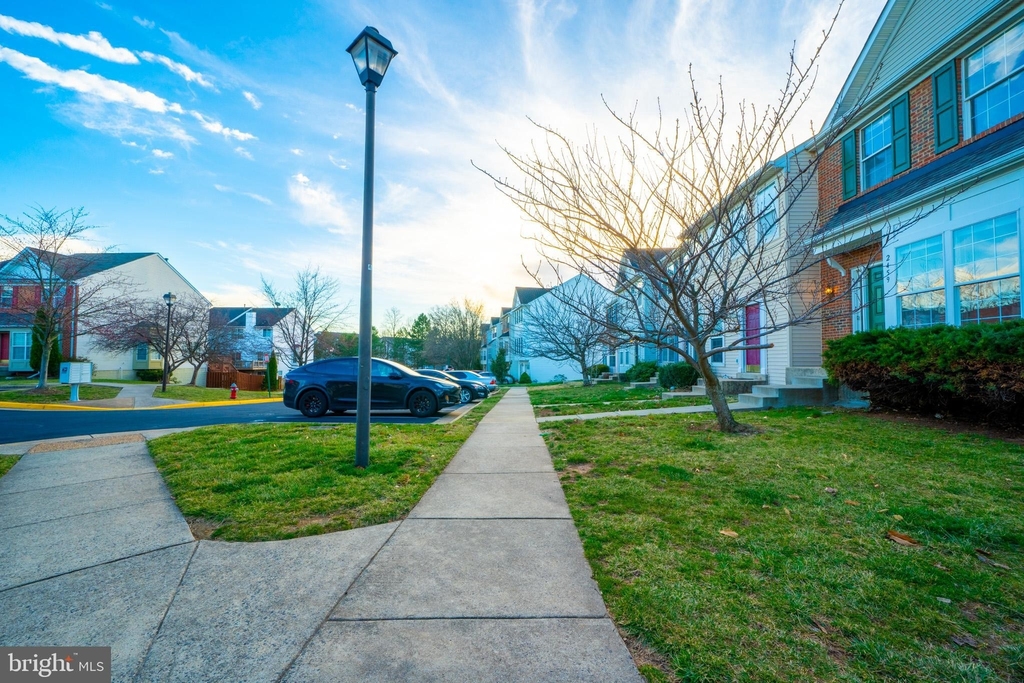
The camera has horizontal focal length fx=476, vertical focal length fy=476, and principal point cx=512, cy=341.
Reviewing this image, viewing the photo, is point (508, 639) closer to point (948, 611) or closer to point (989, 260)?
point (948, 611)

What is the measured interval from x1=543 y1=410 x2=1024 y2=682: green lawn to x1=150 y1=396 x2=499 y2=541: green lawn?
1.76 metres

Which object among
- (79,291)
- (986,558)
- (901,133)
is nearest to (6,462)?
(986,558)

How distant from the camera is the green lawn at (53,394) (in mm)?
15770

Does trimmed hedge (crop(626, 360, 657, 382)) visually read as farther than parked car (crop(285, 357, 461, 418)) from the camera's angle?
Yes

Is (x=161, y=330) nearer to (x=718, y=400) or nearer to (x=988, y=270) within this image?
(x=718, y=400)

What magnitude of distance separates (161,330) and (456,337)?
3429 cm

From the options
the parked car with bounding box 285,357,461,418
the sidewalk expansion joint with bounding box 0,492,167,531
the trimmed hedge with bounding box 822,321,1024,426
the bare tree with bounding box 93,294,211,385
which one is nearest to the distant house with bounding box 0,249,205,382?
the bare tree with bounding box 93,294,211,385

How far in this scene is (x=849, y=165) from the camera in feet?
37.9

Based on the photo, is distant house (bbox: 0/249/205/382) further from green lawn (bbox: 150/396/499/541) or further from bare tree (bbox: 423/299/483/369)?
bare tree (bbox: 423/299/483/369)

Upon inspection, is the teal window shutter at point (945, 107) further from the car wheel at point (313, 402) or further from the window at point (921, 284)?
the car wheel at point (313, 402)

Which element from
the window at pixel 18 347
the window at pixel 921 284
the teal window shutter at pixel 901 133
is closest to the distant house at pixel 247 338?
the window at pixel 18 347

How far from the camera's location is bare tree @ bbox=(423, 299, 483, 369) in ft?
190

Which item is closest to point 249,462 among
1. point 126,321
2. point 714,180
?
point 714,180

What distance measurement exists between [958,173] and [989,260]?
153cm
